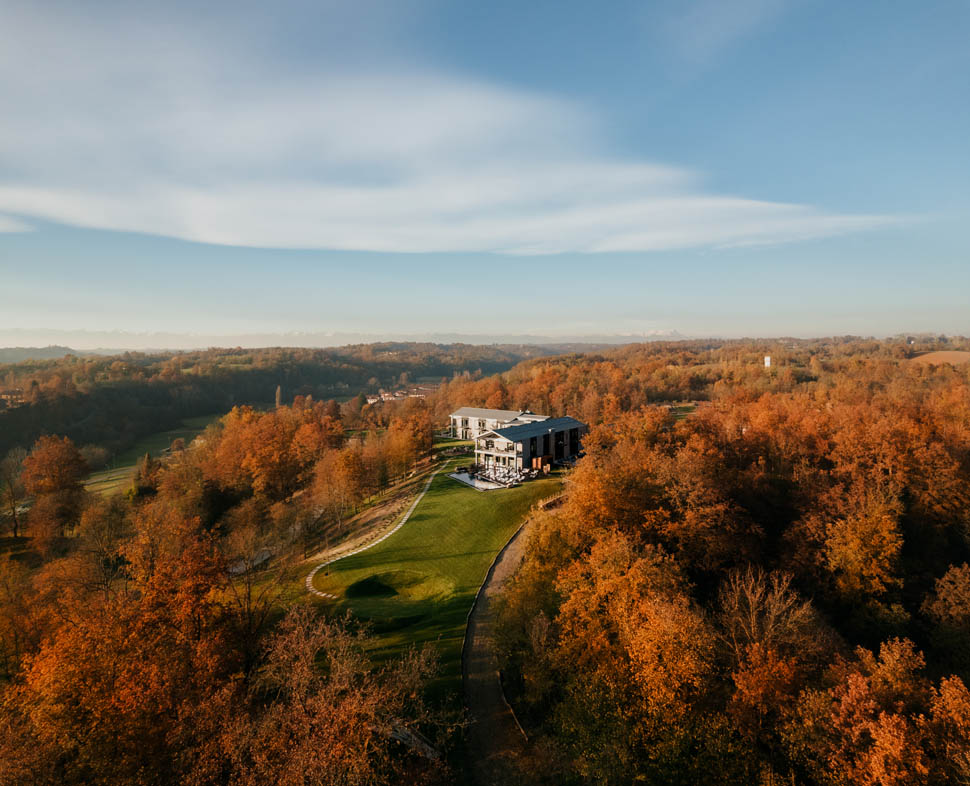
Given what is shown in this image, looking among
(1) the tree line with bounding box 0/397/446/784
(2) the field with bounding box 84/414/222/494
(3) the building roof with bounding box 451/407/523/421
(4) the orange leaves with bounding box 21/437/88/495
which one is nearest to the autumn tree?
(4) the orange leaves with bounding box 21/437/88/495

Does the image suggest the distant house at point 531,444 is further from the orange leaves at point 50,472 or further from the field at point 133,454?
the field at point 133,454

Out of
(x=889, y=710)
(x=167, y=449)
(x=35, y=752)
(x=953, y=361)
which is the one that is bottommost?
(x=167, y=449)

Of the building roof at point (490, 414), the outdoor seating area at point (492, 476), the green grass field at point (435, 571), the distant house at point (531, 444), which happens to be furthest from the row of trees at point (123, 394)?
the green grass field at point (435, 571)

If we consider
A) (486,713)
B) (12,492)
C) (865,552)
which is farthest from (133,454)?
(865,552)

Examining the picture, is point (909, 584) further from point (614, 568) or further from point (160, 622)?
point (160, 622)

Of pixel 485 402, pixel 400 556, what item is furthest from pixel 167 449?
pixel 400 556

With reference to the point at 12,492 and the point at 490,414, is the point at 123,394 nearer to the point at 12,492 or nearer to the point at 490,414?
the point at 12,492

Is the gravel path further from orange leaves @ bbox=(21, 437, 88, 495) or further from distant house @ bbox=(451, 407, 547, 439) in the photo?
orange leaves @ bbox=(21, 437, 88, 495)
